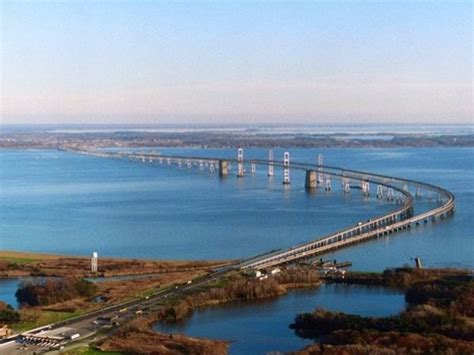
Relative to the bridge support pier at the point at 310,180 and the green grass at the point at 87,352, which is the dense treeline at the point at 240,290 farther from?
the bridge support pier at the point at 310,180

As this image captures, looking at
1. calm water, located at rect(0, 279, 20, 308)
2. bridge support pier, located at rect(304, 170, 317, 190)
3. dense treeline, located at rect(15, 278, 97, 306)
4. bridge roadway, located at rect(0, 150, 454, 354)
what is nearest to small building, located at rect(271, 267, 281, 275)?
bridge roadway, located at rect(0, 150, 454, 354)

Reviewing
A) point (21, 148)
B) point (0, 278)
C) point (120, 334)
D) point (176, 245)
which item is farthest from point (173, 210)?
point (21, 148)

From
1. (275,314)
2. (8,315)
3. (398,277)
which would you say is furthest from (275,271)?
(8,315)

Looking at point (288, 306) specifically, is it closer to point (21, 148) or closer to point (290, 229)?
point (290, 229)

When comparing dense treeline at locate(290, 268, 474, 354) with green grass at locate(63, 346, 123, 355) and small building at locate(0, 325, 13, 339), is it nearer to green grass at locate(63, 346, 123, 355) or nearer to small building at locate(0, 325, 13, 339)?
green grass at locate(63, 346, 123, 355)

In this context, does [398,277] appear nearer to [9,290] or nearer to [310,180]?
[9,290]

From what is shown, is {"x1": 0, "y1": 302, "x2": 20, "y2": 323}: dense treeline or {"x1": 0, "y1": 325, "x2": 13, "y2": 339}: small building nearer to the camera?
{"x1": 0, "y1": 325, "x2": 13, "y2": 339}: small building

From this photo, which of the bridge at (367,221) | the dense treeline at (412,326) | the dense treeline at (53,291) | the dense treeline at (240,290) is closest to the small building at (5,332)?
the dense treeline at (53,291)
